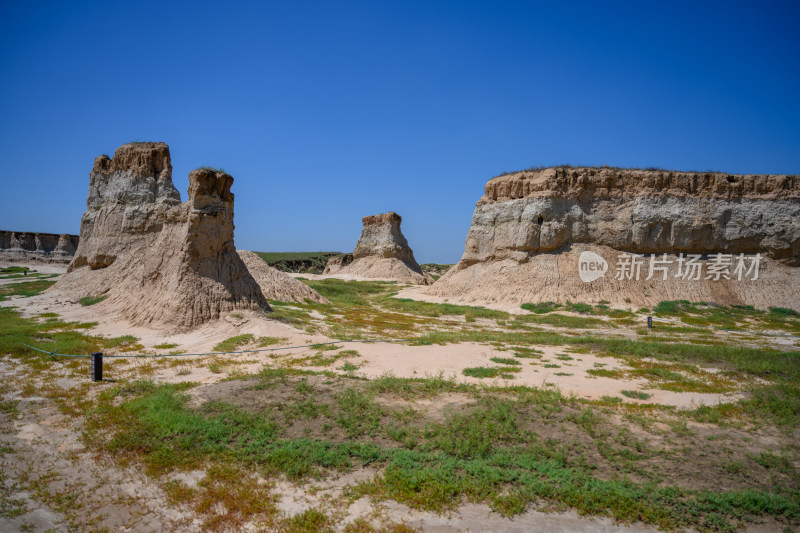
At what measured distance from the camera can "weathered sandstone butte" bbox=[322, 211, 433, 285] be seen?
52.7 metres

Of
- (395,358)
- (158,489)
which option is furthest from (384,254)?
(158,489)

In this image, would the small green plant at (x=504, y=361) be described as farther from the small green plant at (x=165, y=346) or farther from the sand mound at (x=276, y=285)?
the sand mound at (x=276, y=285)

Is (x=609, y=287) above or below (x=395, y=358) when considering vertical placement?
above

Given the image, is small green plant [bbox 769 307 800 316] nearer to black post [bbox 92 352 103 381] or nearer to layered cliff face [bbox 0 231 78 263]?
black post [bbox 92 352 103 381]

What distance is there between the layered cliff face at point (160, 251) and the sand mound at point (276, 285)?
5.81 m

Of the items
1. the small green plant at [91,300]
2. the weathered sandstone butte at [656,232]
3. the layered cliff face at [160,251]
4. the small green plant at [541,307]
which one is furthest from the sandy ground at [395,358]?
the weathered sandstone butte at [656,232]


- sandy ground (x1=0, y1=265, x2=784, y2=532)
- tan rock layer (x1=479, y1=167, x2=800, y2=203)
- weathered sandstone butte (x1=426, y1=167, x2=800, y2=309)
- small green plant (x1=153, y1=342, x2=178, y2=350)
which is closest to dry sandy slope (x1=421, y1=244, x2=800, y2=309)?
weathered sandstone butte (x1=426, y1=167, x2=800, y2=309)

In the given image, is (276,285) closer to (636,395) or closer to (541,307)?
(541,307)

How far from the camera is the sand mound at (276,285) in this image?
24.4m

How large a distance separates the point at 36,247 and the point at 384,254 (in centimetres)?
4591

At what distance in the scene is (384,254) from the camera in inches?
2159

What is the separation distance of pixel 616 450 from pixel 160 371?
957cm

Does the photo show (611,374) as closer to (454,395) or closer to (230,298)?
(454,395)

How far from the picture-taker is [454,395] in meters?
8.24
